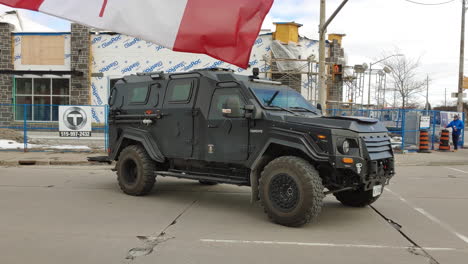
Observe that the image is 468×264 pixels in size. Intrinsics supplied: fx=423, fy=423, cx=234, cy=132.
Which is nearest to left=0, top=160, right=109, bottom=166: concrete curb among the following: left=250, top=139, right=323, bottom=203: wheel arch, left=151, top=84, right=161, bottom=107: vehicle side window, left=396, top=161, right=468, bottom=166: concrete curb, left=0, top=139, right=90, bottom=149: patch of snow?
left=0, top=139, right=90, bottom=149: patch of snow

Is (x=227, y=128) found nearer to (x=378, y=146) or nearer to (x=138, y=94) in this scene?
(x=378, y=146)

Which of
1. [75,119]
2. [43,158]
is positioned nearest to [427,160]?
[75,119]

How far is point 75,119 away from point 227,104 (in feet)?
35.7

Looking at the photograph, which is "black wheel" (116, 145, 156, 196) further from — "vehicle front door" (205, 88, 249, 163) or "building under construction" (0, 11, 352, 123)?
"building under construction" (0, 11, 352, 123)

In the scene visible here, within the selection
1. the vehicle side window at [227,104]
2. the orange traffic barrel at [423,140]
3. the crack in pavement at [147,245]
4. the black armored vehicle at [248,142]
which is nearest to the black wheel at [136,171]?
the black armored vehicle at [248,142]

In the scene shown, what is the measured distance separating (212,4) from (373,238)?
13.2 feet

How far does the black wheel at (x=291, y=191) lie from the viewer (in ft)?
19.4

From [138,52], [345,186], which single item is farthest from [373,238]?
[138,52]

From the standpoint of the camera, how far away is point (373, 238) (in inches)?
224

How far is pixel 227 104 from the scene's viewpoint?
22.2 feet

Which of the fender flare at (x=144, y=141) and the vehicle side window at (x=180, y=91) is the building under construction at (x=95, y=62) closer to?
the fender flare at (x=144, y=141)

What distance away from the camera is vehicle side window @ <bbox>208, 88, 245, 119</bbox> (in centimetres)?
668

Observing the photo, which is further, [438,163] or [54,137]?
[54,137]

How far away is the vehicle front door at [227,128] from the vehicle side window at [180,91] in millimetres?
627
